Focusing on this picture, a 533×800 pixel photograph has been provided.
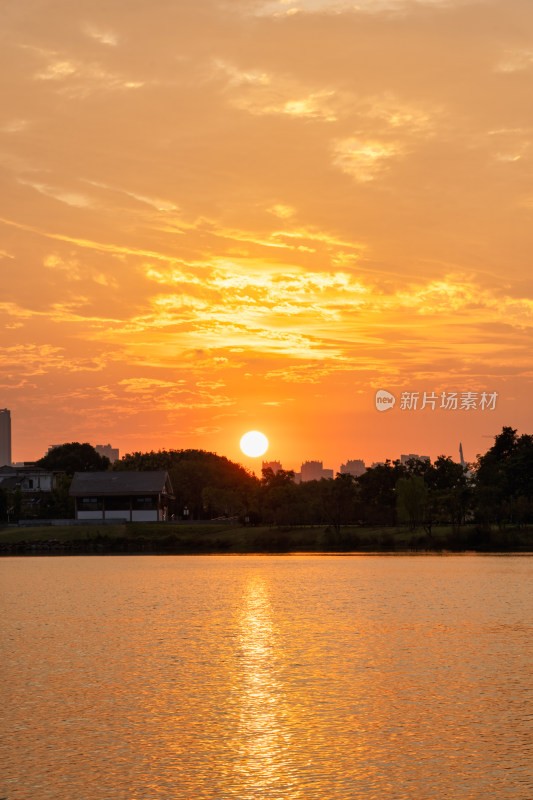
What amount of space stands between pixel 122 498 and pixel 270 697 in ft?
504

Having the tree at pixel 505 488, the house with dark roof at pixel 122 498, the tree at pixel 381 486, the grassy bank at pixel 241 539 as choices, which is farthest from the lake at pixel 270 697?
the house with dark roof at pixel 122 498

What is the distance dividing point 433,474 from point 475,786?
139 m

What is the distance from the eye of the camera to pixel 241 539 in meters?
144

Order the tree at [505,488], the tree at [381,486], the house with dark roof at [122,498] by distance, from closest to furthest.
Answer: the tree at [505,488]
the tree at [381,486]
the house with dark roof at [122,498]

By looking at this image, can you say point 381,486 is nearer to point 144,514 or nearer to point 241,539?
point 241,539

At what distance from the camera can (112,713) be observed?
82.1ft

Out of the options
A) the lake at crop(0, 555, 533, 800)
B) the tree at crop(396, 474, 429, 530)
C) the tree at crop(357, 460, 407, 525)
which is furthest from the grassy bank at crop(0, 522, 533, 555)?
the lake at crop(0, 555, 533, 800)

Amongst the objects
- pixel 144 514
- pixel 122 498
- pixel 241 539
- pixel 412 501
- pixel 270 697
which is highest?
pixel 122 498

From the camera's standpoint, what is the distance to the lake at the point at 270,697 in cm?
1858

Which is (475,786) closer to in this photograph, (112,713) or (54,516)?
(112,713)

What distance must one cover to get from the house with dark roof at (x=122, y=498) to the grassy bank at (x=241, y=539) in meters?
12.8

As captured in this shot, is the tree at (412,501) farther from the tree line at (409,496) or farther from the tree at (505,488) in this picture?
the tree at (505,488)

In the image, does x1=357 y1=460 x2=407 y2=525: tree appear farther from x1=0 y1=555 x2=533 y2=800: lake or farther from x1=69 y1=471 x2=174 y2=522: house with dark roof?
x1=0 y1=555 x2=533 y2=800: lake

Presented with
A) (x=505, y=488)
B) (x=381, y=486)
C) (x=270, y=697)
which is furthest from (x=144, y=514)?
(x=270, y=697)
